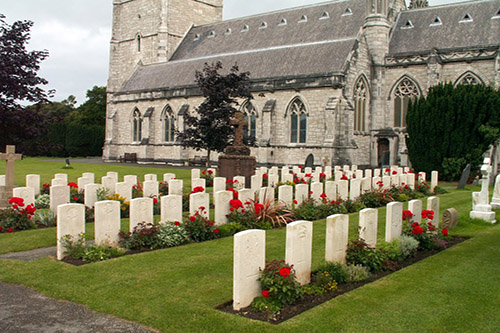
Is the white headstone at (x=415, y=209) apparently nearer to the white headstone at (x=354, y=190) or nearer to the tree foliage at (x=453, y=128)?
the white headstone at (x=354, y=190)

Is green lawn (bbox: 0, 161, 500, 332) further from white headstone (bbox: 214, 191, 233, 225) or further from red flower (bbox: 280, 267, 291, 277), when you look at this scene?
white headstone (bbox: 214, 191, 233, 225)

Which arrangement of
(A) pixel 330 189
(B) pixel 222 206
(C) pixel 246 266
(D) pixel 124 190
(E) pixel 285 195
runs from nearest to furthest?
(C) pixel 246 266 < (B) pixel 222 206 < (E) pixel 285 195 < (D) pixel 124 190 < (A) pixel 330 189

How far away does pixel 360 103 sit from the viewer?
108 feet

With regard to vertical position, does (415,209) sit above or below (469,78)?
below

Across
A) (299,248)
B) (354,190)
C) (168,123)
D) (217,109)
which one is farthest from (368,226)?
(168,123)

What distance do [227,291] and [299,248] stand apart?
1108 millimetres

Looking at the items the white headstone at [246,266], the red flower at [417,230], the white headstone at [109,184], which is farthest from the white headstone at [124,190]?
the white headstone at [246,266]

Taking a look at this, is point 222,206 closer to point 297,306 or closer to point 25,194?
point 25,194

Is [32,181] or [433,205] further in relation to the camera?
[32,181]

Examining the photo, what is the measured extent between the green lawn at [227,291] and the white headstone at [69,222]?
0.39 m

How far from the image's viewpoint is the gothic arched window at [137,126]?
42.5m

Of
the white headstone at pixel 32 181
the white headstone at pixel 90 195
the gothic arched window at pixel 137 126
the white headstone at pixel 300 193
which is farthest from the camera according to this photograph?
the gothic arched window at pixel 137 126

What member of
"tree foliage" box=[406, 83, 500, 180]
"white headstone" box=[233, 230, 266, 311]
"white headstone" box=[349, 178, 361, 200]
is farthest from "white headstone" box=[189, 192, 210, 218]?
"tree foliage" box=[406, 83, 500, 180]

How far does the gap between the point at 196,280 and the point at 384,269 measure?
9.59ft
